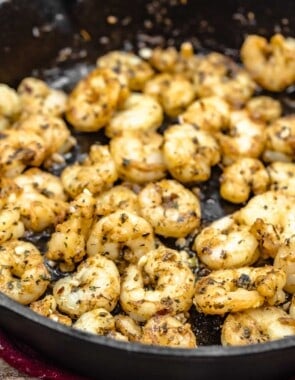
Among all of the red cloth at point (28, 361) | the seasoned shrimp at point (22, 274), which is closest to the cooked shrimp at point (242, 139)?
the seasoned shrimp at point (22, 274)

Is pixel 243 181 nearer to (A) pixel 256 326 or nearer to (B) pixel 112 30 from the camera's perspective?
(A) pixel 256 326

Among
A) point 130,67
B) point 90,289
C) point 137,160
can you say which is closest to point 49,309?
point 90,289

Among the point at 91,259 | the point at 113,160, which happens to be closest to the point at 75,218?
the point at 91,259

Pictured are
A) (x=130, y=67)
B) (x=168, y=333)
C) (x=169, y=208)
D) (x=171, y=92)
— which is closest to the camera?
(x=168, y=333)

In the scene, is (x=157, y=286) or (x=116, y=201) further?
(x=116, y=201)

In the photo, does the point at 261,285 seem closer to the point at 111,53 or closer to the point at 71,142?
the point at 71,142
